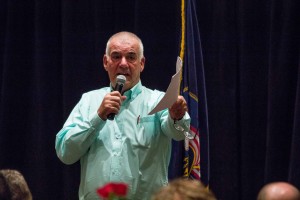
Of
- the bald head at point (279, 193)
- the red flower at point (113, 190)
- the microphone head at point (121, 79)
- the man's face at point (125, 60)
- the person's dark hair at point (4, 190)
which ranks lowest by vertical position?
the bald head at point (279, 193)

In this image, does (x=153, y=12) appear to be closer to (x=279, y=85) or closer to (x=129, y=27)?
(x=129, y=27)

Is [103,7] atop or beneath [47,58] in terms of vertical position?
atop

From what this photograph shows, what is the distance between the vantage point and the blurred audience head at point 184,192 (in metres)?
2.25

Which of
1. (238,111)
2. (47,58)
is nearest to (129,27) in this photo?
(47,58)

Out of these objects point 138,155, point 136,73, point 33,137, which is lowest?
point 33,137

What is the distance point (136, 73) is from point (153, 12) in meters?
1.66

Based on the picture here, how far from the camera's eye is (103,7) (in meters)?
5.45

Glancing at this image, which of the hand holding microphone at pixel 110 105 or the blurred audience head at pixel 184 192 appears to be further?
the hand holding microphone at pixel 110 105

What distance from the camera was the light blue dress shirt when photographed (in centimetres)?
358

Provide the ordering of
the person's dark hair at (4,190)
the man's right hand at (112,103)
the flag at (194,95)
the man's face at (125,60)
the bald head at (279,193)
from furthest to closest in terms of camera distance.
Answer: the flag at (194,95), the man's face at (125,60), the man's right hand at (112,103), the bald head at (279,193), the person's dark hair at (4,190)

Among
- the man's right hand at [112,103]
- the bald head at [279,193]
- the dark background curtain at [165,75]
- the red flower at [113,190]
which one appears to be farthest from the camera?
the dark background curtain at [165,75]

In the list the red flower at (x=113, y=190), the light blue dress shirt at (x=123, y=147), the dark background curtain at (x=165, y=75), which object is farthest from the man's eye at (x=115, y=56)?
the red flower at (x=113, y=190)

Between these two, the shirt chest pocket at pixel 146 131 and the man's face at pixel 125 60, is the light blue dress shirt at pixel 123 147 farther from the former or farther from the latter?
the man's face at pixel 125 60

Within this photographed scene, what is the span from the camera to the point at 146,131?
3.68m
